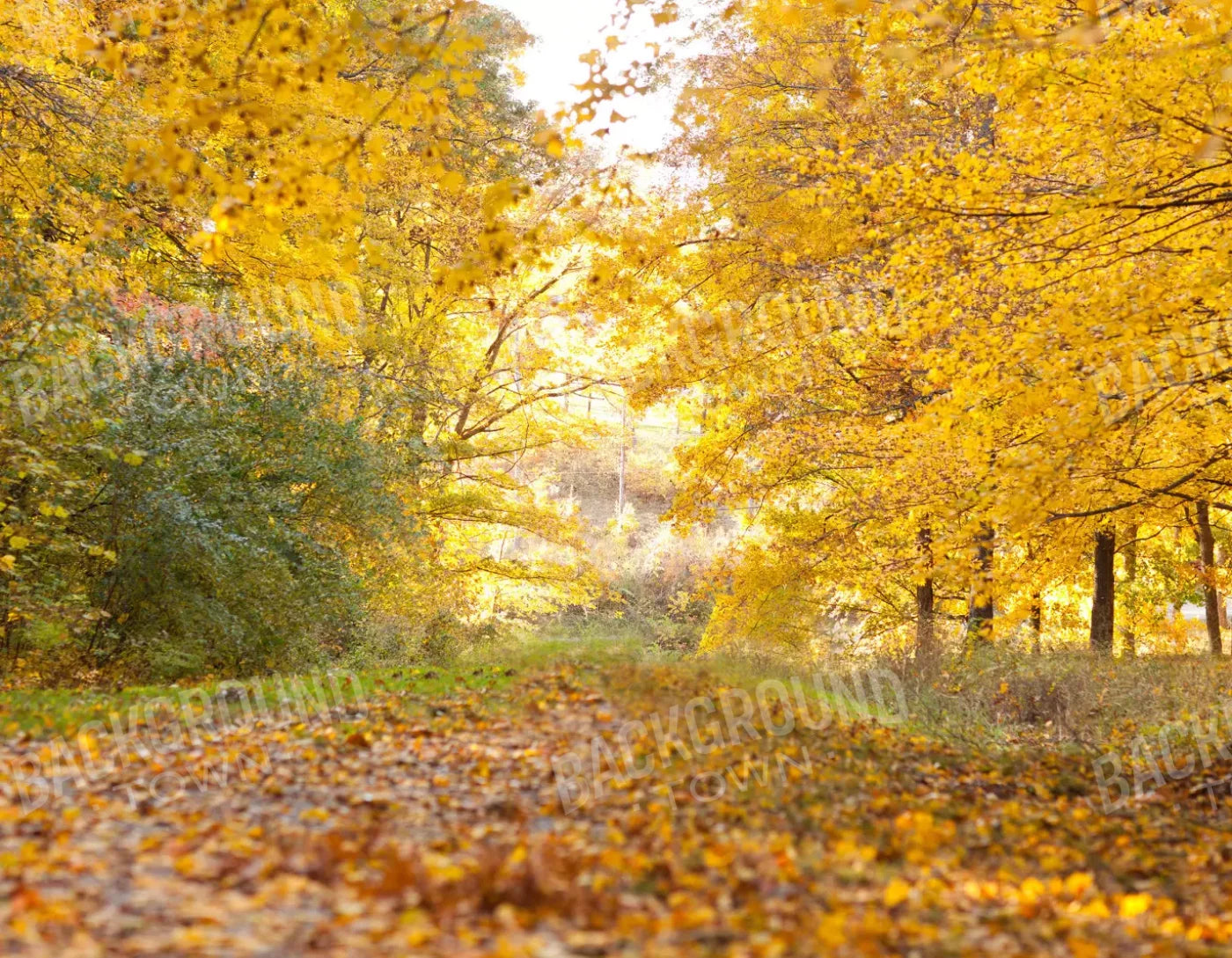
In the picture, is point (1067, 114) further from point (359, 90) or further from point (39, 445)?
point (39, 445)

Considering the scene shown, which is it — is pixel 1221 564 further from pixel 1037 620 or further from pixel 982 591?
pixel 982 591

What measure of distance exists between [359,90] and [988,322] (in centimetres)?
564

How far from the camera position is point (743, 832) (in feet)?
14.0

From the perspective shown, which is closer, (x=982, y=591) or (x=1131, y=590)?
(x=982, y=591)

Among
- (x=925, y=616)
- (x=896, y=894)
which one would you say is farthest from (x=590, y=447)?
(x=896, y=894)

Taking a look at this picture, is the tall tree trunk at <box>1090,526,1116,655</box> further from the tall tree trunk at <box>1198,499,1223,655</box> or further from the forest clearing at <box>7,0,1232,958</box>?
the tall tree trunk at <box>1198,499,1223,655</box>

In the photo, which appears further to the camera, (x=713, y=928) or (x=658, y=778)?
(x=658, y=778)

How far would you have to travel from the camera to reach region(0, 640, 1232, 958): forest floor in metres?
2.97

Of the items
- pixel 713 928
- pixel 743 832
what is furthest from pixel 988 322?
pixel 713 928

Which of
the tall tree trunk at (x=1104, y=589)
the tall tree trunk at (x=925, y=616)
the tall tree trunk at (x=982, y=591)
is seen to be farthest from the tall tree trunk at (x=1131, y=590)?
the tall tree trunk at (x=982, y=591)

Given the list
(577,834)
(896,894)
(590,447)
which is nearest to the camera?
(896,894)

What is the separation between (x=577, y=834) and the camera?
4062mm

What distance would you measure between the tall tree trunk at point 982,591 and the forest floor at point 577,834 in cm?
129

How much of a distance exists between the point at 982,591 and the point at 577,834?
4.76m
